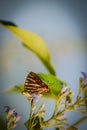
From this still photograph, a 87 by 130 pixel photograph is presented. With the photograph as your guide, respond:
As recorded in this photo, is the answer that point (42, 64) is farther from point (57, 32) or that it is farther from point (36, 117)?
point (36, 117)

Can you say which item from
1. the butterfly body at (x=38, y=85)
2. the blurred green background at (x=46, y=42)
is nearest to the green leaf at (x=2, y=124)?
the blurred green background at (x=46, y=42)

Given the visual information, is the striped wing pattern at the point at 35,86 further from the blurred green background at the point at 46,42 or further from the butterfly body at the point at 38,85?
the blurred green background at the point at 46,42

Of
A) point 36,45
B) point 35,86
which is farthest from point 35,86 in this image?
point 36,45

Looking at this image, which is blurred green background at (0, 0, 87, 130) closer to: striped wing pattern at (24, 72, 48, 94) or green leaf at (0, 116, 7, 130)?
green leaf at (0, 116, 7, 130)

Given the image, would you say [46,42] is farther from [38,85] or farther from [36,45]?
[38,85]

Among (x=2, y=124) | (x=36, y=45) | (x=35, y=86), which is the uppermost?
(x=36, y=45)

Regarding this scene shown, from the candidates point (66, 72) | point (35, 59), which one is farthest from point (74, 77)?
point (35, 59)

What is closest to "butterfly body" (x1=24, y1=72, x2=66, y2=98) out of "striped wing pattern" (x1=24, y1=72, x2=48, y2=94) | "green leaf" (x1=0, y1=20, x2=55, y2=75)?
"striped wing pattern" (x1=24, y1=72, x2=48, y2=94)

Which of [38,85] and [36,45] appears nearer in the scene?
[38,85]
